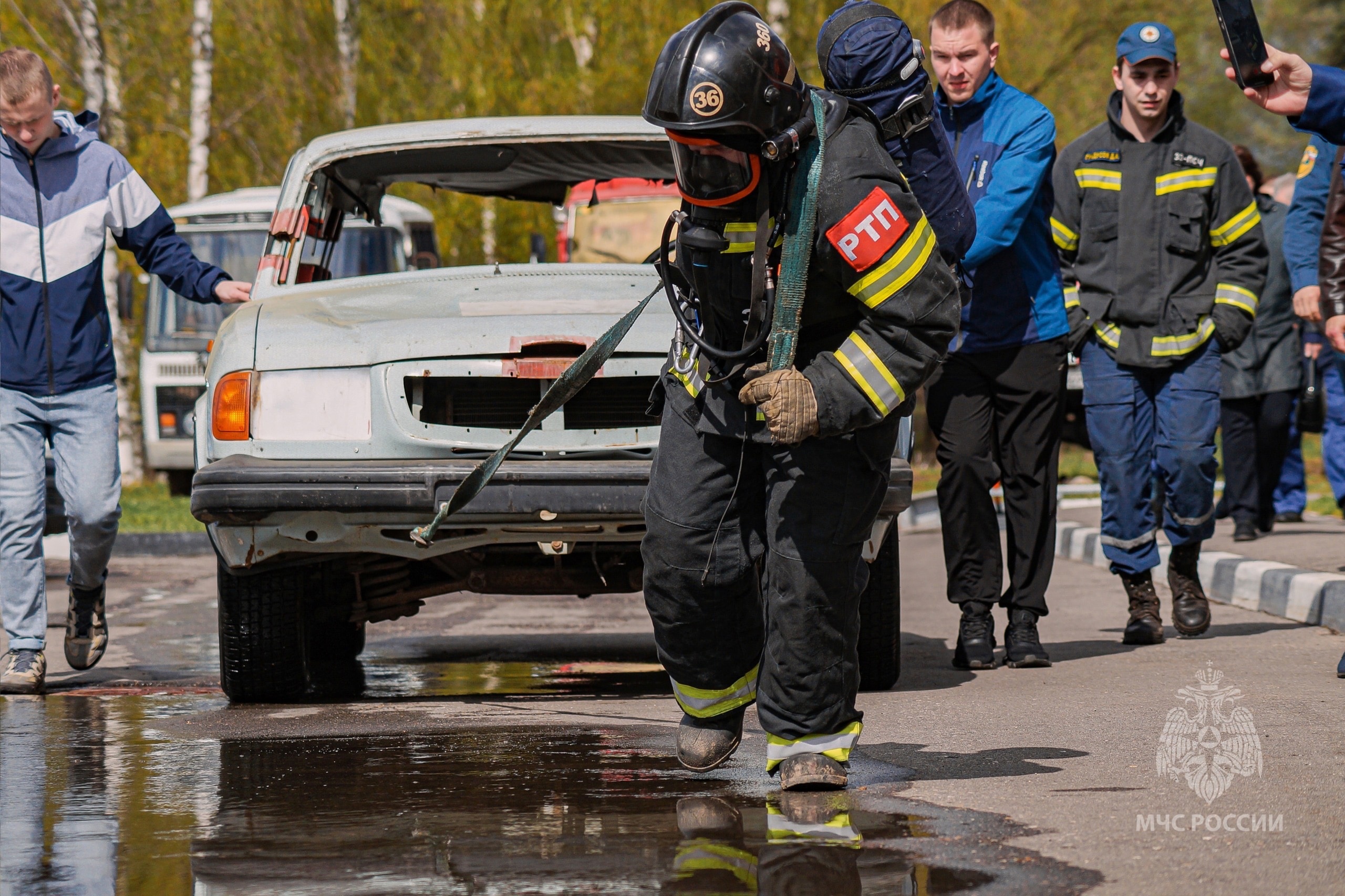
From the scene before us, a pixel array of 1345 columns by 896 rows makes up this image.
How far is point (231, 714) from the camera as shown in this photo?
5332 millimetres

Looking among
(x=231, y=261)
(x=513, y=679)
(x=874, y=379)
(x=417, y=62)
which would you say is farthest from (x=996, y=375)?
(x=417, y=62)

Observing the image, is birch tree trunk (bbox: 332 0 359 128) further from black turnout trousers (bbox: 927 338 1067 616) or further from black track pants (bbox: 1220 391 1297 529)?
black turnout trousers (bbox: 927 338 1067 616)

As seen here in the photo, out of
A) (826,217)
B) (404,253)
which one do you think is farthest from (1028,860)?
(404,253)

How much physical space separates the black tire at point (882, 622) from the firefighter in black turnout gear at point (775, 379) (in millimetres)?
1504

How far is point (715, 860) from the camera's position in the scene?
3.24m

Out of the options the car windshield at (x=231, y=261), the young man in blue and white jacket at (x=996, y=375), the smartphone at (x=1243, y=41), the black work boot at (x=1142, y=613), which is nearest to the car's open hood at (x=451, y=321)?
the young man in blue and white jacket at (x=996, y=375)

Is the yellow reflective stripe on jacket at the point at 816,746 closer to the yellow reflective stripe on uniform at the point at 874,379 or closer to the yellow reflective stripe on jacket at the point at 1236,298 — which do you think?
the yellow reflective stripe on uniform at the point at 874,379

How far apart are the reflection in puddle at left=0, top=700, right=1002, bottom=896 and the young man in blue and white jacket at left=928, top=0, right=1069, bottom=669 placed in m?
1.93

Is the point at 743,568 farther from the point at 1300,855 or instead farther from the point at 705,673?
the point at 1300,855

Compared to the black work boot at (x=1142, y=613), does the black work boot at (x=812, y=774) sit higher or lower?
higher

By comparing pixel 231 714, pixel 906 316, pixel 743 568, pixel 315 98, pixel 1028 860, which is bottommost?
pixel 231 714

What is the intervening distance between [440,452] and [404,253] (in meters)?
12.0

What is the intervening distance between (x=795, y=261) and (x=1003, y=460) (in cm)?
282

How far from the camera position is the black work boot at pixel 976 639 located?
618 cm
